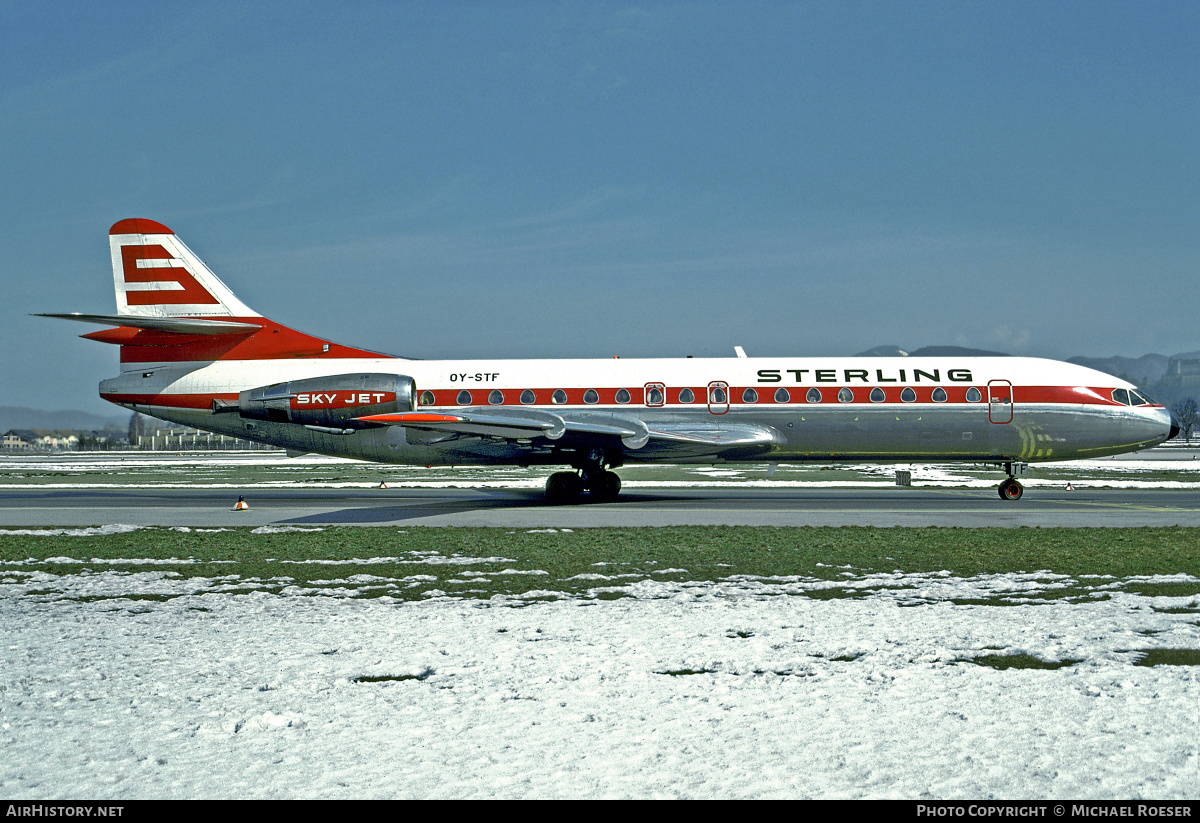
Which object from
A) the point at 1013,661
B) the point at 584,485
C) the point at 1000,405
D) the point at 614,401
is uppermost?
the point at 614,401

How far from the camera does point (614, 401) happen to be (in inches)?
1011

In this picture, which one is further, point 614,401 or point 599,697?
point 614,401

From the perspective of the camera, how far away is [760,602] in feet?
33.6

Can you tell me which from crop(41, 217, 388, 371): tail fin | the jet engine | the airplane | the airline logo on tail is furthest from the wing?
the airline logo on tail

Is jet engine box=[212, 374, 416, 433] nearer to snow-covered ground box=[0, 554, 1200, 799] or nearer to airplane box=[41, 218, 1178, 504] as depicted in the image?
airplane box=[41, 218, 1178, 504]

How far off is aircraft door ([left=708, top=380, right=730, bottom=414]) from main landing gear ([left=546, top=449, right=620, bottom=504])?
324cm

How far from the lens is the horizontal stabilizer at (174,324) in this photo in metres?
24.4

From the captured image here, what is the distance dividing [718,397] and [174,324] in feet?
48.5

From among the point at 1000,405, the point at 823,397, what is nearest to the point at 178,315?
the point at 823,397

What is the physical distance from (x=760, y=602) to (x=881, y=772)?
17.3 feet

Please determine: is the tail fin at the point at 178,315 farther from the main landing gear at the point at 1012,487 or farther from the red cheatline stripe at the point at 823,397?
the main landing gear at the point at 1012,487

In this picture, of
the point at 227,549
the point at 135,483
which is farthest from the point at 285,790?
the point at 135,483

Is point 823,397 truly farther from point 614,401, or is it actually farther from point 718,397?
point 614,401
